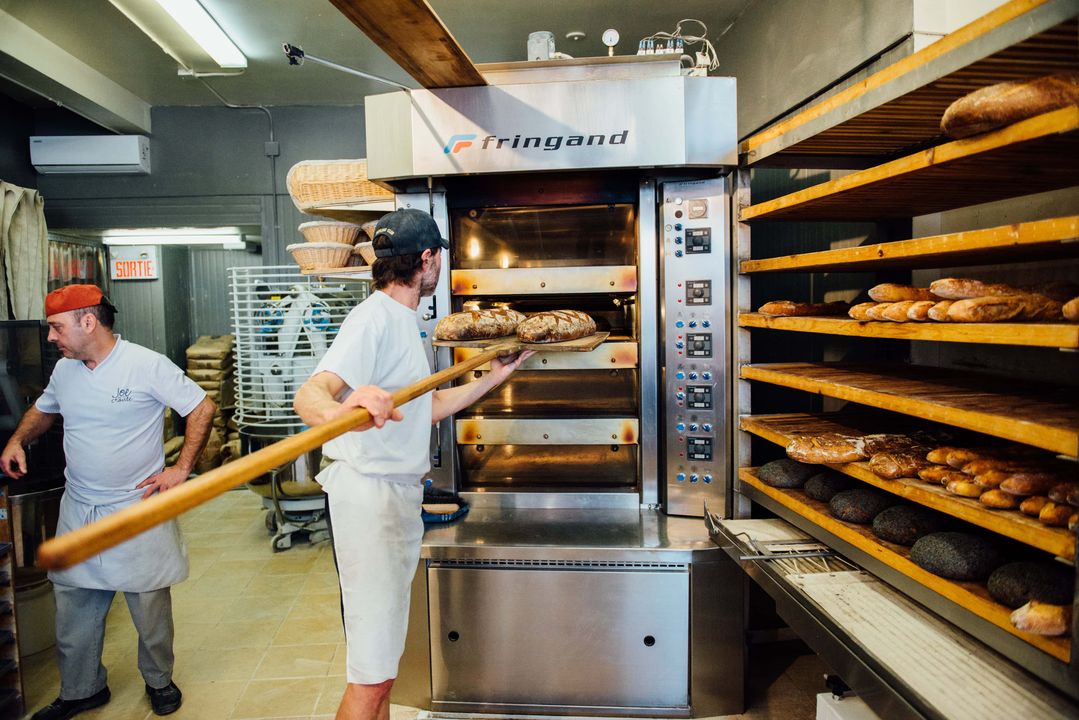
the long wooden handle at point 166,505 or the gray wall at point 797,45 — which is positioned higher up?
the gray wall at point 797,45

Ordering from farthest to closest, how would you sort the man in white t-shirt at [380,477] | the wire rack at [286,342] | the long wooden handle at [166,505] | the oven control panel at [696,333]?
the wire rack at [286,342]
the oven control panel at [696,333]
the man in white t-shirt at [380,477]
the long wooden handle at [166,505]

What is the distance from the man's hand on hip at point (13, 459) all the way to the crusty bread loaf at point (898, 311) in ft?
10.5

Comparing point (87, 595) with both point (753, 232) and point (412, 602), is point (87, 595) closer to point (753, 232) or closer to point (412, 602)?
point (412, 602)

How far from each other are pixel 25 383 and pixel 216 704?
1755 mm

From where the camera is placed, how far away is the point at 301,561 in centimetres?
→ 411

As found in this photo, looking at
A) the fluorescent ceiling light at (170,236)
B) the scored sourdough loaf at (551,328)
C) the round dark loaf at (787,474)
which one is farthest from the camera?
the fluorescent ceiling light at (170,236)

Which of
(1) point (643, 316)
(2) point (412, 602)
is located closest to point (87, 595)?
(2) point (412, 602)

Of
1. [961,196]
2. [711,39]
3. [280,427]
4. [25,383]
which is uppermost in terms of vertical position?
[711,39]

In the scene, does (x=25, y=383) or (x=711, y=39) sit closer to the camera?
(x=25, y=383)

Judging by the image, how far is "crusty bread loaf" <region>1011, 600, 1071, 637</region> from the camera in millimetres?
1132

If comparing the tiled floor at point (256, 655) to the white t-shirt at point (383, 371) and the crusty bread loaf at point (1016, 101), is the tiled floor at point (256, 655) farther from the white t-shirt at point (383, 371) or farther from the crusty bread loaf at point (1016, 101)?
the crusty bread loaf at point (1016, 101)

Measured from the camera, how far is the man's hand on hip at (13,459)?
8.56 ft

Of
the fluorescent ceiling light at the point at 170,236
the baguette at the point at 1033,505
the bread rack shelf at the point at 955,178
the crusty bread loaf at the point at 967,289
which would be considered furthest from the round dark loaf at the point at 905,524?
the fluorescent ceiling light at the point at 170,236

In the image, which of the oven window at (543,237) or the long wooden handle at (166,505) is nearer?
the long wooden handle at (166,505)
